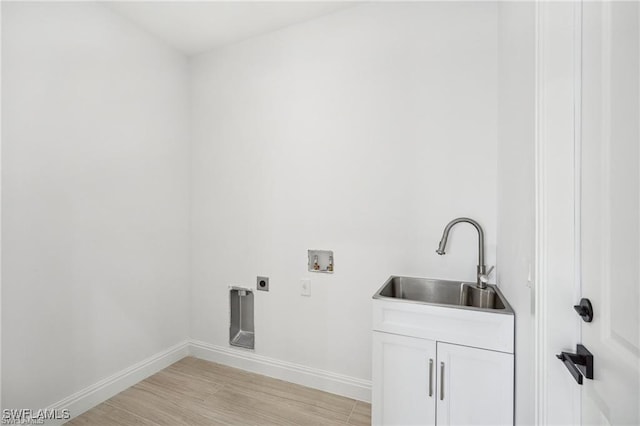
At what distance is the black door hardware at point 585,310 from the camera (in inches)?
32.1

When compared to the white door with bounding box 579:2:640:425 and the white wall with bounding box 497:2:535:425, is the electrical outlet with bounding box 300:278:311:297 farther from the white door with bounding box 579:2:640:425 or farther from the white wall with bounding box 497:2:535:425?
the white door with bounding box 579:2:640:425

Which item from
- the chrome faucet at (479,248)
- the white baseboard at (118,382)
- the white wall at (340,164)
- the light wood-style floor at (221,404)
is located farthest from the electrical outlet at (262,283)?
the chrome faucet at (479,248)

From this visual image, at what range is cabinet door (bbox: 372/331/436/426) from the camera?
4.69ft

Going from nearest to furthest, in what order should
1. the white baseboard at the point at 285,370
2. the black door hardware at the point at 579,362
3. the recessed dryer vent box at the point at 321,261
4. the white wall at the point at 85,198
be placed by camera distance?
the black door hardware at the point at 579,362 < the white wall at the point at 85,198 < the white baseboard at the point at 285,370 < the recessed dryer vent box at the point at 321,261

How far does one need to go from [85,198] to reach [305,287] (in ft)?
5.02

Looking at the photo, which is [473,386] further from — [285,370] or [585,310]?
[285,370]

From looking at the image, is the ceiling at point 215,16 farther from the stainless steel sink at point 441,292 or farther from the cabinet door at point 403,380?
the cabinet door at point 403,380

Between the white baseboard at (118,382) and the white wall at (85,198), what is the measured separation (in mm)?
49

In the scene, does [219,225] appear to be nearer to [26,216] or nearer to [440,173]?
[26,216]

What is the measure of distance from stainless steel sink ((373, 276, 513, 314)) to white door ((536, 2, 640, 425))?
71cm

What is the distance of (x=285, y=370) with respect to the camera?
7.45ft

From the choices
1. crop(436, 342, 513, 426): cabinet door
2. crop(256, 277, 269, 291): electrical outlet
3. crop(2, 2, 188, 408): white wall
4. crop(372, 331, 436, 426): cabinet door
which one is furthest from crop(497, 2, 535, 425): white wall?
crop(2, 2, 188, 408): white wall

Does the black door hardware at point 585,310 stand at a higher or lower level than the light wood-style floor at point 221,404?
higher

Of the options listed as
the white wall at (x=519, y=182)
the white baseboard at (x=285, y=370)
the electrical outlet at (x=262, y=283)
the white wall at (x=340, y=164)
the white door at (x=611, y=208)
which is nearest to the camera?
the white door at (x=611, y=208)
